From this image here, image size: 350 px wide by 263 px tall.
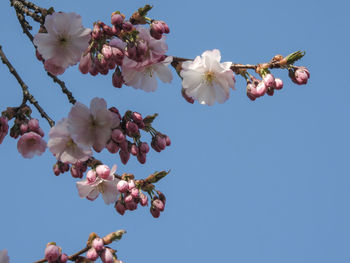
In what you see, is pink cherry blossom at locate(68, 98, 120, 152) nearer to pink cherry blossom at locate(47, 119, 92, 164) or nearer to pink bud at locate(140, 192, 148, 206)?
pink cherry blossom at locate(47, 119, 92, 164)

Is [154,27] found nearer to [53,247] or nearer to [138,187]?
[138,187]

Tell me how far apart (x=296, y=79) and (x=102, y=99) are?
1.21 metres

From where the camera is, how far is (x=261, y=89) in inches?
132

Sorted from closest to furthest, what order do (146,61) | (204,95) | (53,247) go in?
(53,247) < (146,61) < (204,95)

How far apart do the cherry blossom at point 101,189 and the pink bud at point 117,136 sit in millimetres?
341

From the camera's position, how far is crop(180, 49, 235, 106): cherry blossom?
349 centimetres

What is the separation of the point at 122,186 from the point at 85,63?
765 millimetres

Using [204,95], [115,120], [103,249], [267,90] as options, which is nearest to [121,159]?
[115,120]

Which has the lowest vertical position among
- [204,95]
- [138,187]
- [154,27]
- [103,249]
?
[103,249]

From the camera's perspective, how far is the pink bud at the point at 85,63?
3.25m

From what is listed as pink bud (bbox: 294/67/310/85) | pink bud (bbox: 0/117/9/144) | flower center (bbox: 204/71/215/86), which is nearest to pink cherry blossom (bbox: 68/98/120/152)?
pink bud (bbox: 0/117/9/144)

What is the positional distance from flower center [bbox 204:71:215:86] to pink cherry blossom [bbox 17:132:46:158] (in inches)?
44.3

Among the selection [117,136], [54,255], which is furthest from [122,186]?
[54,255]

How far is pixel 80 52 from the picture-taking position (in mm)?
3240
